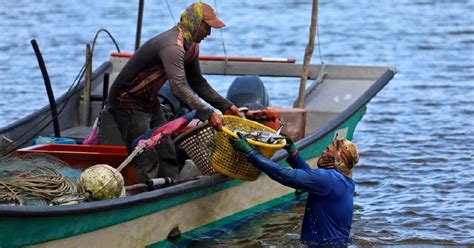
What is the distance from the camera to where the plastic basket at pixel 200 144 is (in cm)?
1012

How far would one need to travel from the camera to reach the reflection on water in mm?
12102

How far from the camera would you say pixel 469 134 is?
1672 centimetres

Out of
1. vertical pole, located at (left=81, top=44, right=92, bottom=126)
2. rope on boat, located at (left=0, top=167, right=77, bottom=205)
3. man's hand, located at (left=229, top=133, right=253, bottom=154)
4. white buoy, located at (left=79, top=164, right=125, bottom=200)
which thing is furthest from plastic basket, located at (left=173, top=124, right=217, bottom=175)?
vertical pole, located at (left=81, top=44, right=92, bottom=126)

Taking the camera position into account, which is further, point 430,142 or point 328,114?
point 430,142

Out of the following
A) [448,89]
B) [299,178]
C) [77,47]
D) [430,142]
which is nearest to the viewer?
[299,178]

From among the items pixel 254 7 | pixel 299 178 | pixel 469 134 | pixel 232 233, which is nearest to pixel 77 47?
pixel 254 7

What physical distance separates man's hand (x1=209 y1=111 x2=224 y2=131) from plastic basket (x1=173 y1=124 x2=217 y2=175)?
25 cm

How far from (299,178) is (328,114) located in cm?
373

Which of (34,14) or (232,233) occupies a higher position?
(232,233)

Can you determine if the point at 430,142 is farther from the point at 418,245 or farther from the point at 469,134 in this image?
the point at 418,245

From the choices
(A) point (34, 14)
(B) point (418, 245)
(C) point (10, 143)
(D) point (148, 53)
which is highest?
(D) point (148, 53)

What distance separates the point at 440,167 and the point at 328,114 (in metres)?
2.19

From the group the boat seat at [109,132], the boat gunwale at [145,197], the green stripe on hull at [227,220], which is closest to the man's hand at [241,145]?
the boat gunwale at [145,197]

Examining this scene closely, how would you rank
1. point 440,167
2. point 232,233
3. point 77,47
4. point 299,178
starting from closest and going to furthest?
point 299,178, point 232,233, point 440,167, point 77,47
